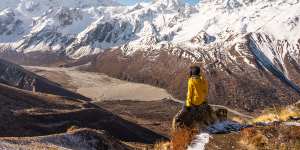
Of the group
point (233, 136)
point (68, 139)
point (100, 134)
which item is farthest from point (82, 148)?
point (233, 136)

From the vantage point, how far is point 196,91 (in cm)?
2680

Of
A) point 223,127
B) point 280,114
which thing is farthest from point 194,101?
point 280,114

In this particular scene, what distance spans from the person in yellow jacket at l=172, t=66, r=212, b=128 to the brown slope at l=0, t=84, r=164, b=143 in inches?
2721

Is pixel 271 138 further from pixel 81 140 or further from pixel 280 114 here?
pixel 81 140

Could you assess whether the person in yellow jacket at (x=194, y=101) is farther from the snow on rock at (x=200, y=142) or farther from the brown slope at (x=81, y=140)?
the brown slope at (x=81, y=140)

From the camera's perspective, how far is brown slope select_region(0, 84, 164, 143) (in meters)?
103

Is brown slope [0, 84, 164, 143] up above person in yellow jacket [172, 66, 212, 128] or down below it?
below

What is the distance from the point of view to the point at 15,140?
121 feet

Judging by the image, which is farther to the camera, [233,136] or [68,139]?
[68,139]

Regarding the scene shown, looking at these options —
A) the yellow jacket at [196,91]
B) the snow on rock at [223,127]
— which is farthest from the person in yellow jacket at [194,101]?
the snow on rock at [223,127]

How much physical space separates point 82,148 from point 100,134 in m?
8.33

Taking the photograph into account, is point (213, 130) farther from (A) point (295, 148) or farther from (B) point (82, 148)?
(B) point (82, 148)

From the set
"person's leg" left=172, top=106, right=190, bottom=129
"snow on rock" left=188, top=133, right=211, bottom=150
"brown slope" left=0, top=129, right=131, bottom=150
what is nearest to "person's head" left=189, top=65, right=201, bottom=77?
"person's leg" left=172, top=106, right=190, bottom=129

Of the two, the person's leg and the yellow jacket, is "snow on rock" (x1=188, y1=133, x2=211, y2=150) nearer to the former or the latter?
the person's leg
